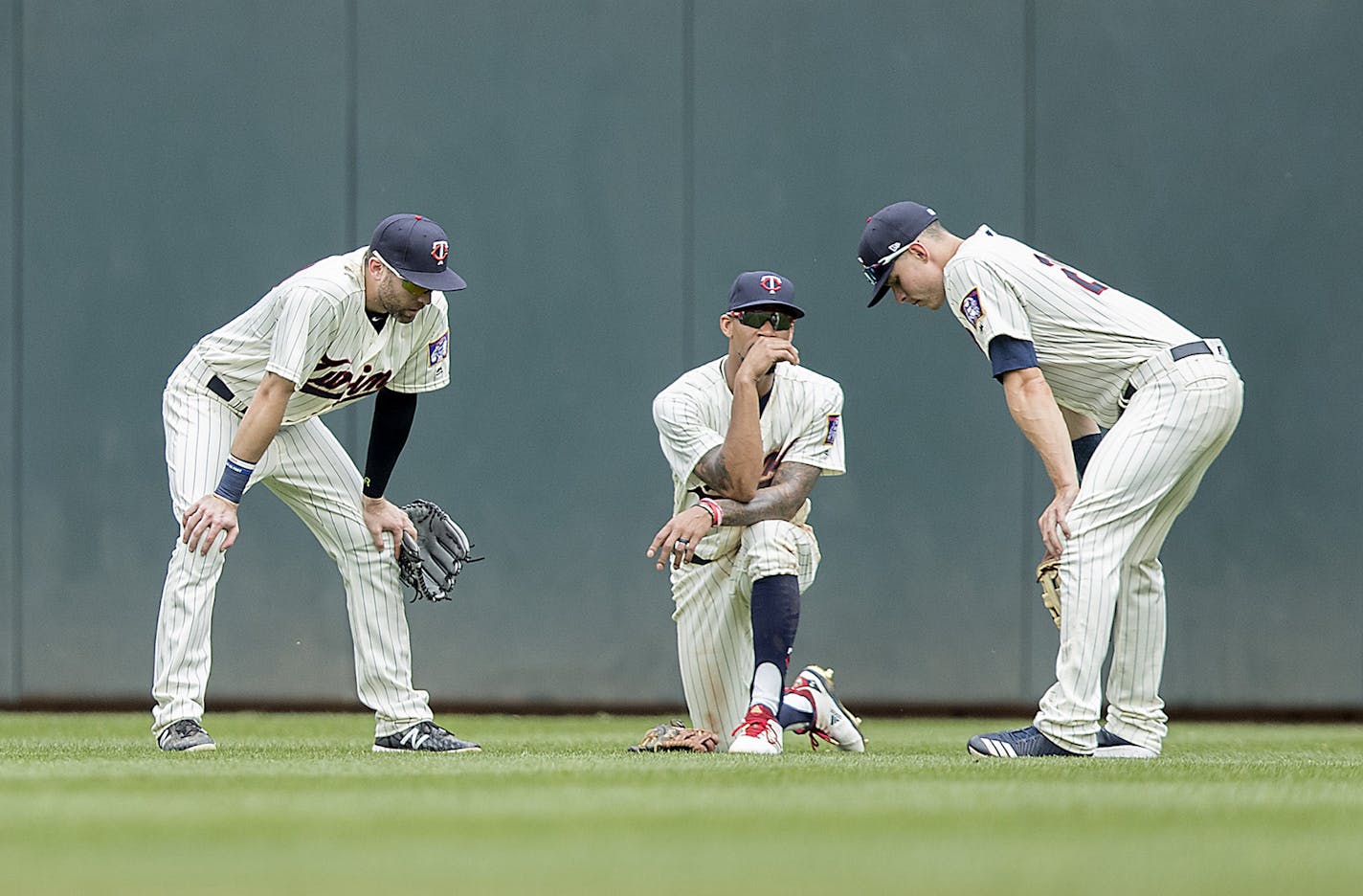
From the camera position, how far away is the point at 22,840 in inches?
105

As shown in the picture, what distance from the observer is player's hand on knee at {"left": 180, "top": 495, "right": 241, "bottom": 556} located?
187 inches

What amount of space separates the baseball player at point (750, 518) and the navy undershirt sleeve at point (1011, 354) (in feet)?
2.28

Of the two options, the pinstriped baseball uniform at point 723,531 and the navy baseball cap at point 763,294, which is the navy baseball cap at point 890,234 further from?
the pinstriped baseball uniform at point 723,531

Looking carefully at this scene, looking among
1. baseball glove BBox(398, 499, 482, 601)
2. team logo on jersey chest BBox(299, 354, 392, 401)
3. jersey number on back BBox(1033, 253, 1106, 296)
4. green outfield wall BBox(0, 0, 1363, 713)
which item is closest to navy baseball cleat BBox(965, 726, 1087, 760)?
jersey number on back BBox(1033, 253, 1106, 296)

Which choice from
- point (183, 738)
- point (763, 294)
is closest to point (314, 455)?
point (183, 738)

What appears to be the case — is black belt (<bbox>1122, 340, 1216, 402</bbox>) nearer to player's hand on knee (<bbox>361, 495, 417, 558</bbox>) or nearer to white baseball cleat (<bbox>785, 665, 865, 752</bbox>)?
white baseball cleat (<bbox>785, 665, 865, 752</bbox>)

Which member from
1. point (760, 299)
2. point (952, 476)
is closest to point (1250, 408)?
point (952, 476)

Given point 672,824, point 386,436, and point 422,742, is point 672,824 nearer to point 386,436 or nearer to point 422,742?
point 422,742

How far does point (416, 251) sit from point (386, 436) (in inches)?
28.3

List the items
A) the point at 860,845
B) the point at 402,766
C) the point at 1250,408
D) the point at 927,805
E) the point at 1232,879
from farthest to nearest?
the point at 1250,408
the point at 402,766
the point at 927,805
the point at 860,845
the point at 1232,879

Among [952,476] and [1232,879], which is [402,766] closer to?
[1232,879]

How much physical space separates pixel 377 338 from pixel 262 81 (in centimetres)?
379

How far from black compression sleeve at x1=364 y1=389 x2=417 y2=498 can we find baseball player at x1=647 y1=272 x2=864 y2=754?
830 mm

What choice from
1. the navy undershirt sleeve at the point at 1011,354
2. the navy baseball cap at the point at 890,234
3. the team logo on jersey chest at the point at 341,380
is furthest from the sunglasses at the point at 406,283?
the navy undershirt sleeve at the point at 1011,354
